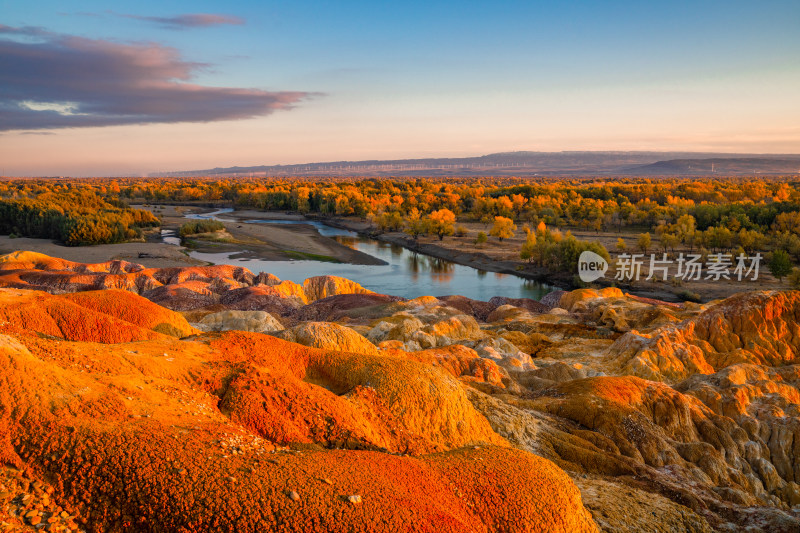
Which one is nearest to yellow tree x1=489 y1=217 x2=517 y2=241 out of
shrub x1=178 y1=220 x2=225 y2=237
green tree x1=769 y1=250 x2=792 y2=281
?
green tree x1=769 y1=250 x2=792 y2=281

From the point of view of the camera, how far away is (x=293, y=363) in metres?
14.1

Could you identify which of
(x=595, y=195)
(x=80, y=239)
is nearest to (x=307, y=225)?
(x=80, y=239)

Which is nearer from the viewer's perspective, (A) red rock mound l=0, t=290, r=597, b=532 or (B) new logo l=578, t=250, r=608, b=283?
(A) red rock mound l=0, t=290, r=597, b=532

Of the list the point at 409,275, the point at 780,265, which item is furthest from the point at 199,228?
the point at 780,265

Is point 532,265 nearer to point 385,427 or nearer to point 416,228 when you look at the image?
point 416,228

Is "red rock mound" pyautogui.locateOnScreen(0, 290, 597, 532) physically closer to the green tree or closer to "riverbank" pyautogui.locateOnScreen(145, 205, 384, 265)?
the green tree

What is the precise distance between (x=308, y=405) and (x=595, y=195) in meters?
160

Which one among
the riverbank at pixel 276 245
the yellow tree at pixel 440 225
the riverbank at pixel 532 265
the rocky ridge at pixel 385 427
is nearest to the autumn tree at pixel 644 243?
the riverbank at pixel 532 265

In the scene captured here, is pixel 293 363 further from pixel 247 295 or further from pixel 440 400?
pixel 247 295

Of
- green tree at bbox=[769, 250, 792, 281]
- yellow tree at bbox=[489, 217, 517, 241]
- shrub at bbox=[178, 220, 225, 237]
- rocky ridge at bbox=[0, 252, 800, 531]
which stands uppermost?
Answer: rocky ridge at bbox=[0, 252, 800, 531]

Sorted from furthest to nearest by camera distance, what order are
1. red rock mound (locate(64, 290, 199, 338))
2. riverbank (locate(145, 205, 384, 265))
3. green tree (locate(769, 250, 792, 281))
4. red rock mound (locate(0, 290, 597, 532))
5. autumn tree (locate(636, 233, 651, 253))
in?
1. riverbank (locate(145, 205, 384, 265))
2. autumn tree (locate(636, 233, 651, 253))
3. green tree (locate(769, 250, 792, 281))
4. red rock mound (locate(64, 290, 199, 338))
5. red rock mound (locate(0, 290, 597, 532))

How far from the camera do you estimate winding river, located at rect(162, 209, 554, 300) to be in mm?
69688

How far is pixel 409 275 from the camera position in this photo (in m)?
79.4

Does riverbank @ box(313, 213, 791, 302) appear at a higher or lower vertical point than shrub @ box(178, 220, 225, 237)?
lower
